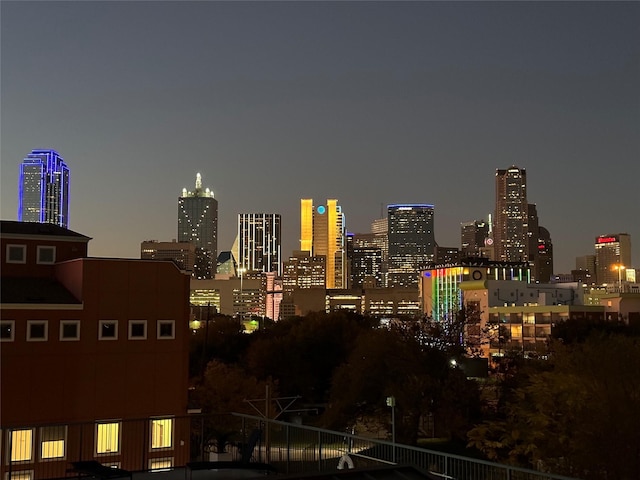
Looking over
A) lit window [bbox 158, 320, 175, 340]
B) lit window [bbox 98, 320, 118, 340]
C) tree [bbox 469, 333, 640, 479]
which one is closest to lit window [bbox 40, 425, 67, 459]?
lit window [bbox 98, 320, 118, 340]

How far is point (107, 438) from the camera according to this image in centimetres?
3309

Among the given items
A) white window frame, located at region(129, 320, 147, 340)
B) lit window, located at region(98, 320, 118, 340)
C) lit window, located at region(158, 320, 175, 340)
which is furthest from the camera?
lit window, located at region(158, 320, 175, 340)

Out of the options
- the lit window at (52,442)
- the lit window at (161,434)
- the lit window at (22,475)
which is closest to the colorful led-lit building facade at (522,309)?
the lit window at (161,434)

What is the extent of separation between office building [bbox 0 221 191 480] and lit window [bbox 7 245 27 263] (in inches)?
2.0

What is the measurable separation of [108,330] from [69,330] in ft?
6.04

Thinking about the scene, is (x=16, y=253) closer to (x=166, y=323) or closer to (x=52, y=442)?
(x=166, y=323)

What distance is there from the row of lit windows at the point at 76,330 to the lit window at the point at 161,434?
178 inches

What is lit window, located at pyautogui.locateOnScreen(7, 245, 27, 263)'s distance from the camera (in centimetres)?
3794

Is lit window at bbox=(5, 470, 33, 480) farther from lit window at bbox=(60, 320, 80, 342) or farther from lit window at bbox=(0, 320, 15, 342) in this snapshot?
lit window at bbox=(60, 320, 80, 342)

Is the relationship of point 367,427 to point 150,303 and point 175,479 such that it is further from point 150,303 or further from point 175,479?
point 175,479

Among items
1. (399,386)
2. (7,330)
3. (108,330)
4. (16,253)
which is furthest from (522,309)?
(7,330)

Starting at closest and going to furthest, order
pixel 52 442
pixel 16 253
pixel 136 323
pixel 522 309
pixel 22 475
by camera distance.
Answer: pixel 22 475
pixel 52 442
pixel 136 323
pixel 16 253
pixel 522 309

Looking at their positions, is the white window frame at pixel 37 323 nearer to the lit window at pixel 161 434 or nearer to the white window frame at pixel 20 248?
the white window frame at pixel 20 248

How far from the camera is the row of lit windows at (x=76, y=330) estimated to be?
34.1 m
